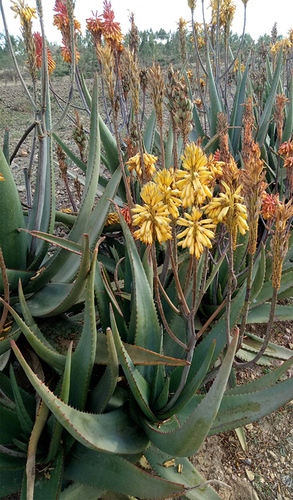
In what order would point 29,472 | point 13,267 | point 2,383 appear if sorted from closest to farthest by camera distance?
point 29,472 → point 2,383 → point 13,267

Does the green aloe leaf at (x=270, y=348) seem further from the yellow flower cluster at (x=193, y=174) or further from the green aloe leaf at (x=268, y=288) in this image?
the yellow flower cluster at (x=193, y=174)

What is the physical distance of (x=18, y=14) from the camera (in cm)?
115

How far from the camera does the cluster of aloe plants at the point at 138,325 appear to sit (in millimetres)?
775

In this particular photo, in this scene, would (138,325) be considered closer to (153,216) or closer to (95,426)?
(95,426)

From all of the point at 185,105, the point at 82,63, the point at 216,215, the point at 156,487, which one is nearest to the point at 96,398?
the point at 156,487

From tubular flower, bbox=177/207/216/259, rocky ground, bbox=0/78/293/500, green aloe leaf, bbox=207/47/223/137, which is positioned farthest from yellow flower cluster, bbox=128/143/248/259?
green aloe leaf, bbox=207/47/223/137

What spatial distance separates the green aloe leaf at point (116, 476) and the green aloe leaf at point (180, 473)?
162 millimetres

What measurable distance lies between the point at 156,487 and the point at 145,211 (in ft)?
2.57

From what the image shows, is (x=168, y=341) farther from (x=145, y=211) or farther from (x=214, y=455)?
(x=145, y=211)

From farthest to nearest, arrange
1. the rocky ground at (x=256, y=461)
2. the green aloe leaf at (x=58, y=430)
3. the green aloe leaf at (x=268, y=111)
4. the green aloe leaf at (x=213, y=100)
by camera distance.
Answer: the green aloe leaf at (x=213, y=100)
the green aloe leaf at (x=268, y=111)
the rocky ground at (x=256, y=461)
the green aloe leaf at (x=58, y=430)

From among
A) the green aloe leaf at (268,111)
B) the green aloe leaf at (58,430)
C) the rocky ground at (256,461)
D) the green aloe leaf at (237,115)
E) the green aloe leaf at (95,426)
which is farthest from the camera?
the green aloe leaf at (237,115)

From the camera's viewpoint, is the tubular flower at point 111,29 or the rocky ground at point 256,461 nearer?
the rocky ground at point 256,461

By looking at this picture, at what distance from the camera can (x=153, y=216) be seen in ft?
2.50

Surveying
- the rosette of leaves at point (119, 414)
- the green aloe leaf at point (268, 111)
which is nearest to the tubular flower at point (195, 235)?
the rosette of leaves at point (119, 414)
